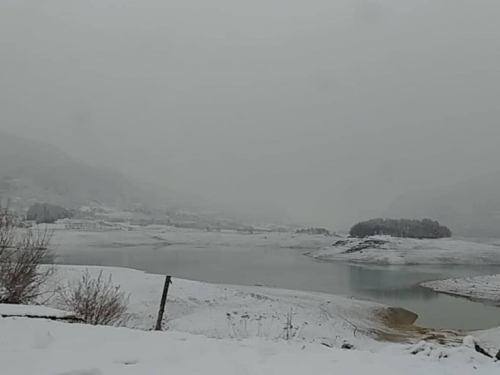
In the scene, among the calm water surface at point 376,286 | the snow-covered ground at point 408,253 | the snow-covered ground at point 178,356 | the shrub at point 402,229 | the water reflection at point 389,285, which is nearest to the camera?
the snow-covered ground at point 178,356

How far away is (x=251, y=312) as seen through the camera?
1944 centimetres

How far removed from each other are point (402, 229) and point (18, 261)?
10831cm

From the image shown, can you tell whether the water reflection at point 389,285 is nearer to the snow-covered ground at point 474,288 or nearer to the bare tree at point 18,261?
the snow-covered ground at point 474,288

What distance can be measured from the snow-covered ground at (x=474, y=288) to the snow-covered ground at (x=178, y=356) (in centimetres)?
2675

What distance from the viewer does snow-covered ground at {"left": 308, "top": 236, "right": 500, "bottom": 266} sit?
63469 millimetres

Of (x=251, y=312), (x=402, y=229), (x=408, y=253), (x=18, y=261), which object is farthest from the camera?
(x=402, y=229)

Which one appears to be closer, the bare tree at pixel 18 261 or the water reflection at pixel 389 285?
the bare tree at pixel 18 261

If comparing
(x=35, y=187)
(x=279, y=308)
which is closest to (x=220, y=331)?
(x=279, y=308)

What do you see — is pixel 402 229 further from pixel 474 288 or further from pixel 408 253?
pixel 474 288

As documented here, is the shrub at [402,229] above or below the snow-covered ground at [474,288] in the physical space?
above

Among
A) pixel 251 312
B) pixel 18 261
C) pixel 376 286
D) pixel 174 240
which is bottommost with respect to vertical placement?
pixel 251 312

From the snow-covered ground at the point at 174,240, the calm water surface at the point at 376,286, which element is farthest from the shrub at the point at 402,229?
the calm water surface at the point at 376,286

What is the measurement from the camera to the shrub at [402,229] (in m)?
107

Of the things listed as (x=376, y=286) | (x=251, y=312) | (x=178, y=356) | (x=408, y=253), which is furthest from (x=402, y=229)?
(x=178, y=356)
